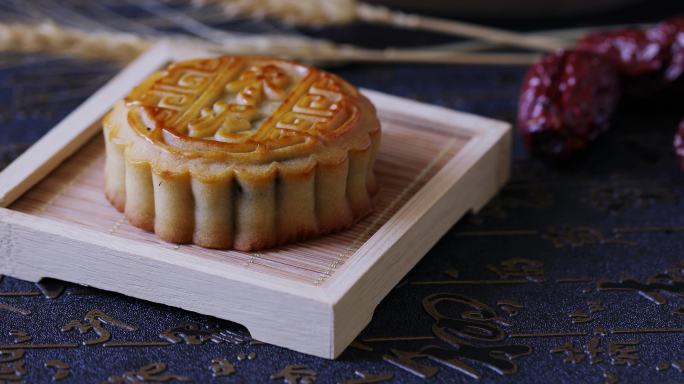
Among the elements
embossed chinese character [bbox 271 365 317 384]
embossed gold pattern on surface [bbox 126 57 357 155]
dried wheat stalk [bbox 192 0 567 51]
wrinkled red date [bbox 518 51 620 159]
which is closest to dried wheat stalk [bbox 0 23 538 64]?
dried wheat stalk [bbox 192 0 567 51]

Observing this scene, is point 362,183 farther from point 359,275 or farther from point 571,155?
point 571,155

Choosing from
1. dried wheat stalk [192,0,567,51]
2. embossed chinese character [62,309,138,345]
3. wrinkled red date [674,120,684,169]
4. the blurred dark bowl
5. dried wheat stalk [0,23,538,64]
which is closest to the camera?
embossed chinese character [62,309,138,345]

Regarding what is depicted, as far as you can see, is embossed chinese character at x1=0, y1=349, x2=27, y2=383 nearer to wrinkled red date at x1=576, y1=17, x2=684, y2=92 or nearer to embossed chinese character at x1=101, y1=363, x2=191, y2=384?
embossed chinese character at x1=101, y1=363, x2=191, y2=384

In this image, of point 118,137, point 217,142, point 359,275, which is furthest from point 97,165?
point 359,275

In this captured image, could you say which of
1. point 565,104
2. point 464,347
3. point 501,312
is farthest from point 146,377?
point 565,104

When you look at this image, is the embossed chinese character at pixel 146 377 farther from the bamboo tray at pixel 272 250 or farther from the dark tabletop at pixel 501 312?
the bamboo tray at pixel 272 250

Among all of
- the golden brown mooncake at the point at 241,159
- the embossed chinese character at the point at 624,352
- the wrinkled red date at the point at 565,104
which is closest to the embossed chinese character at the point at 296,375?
the golden brown mooncake at the point at 241,159

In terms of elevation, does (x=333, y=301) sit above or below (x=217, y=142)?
below
